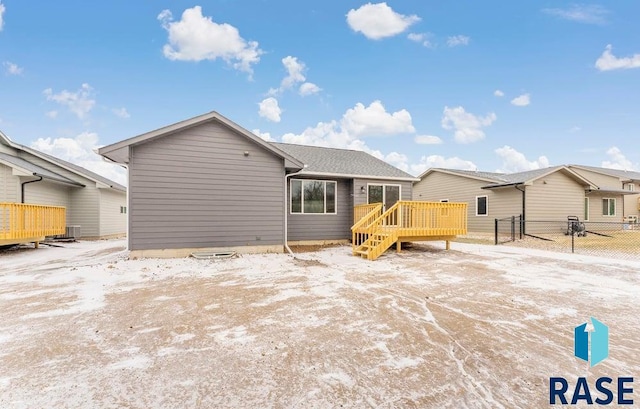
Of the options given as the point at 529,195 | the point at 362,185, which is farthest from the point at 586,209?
the point at 362,185

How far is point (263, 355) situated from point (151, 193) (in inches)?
277

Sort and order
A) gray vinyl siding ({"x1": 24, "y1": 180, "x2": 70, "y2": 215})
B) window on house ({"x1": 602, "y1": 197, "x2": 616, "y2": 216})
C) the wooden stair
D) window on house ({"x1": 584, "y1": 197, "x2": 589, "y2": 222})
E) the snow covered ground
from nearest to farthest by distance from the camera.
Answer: the snow covered ground < the wooden stair < gray vinyl siding ({"x1": 24, "y1": 180, "x2": 70, "y2": 215}) < window on house ({"x1": 584, "y1": 197, "x2": 589, "y2": 222}) < window on house ({"x1": 602, "y1": 197, "x2": 616, "y2": 216})

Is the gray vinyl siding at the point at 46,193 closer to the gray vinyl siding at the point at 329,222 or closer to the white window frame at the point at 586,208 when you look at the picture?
the gray vinyl siding at the point at 329,222

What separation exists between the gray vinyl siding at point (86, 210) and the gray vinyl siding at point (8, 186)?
2982 mm

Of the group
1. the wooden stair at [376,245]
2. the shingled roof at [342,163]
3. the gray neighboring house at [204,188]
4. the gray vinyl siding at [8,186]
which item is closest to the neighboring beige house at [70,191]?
the gray vinyl siding at [8,186]

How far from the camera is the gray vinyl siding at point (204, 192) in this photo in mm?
8156

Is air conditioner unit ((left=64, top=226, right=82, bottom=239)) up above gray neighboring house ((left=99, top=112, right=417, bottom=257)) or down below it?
below

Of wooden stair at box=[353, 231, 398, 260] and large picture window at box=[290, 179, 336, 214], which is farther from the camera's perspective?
large picture window at box=[290, 179, 336, 214]

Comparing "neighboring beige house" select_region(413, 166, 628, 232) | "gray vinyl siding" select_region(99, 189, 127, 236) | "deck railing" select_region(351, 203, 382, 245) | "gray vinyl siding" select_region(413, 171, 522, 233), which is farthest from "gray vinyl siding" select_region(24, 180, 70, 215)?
"neighboring beige house" select_region(413, 166, 628, 232)

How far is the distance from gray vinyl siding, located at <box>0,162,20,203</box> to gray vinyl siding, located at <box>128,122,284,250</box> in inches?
312

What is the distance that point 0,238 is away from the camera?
937cm

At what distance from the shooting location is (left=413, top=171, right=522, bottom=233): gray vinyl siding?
53.0ft

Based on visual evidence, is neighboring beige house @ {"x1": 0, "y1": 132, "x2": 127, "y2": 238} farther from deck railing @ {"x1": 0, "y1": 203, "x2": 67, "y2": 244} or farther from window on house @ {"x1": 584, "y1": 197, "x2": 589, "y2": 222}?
window on house @ {"x1": 584, "y1": 197, "x2": 589, "y2": 222}

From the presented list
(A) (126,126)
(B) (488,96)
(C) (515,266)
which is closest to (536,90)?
(B) (488,96)
